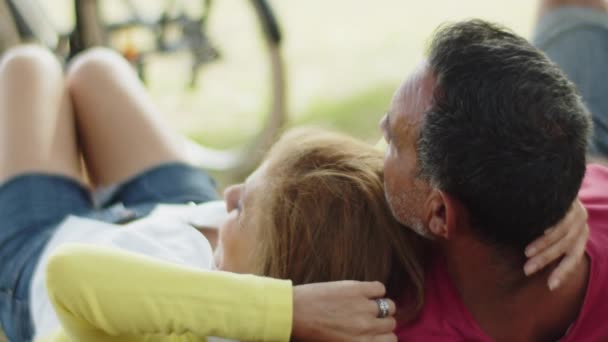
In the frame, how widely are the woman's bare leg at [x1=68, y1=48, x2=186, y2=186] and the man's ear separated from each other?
0.93 meters

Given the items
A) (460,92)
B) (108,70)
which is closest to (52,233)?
(108,70)

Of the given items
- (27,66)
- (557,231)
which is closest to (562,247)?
(557,231)

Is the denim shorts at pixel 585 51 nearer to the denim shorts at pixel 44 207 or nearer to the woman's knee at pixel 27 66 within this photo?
the denim shorts at pixel 44 207

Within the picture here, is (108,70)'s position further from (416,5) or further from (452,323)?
(416,5)

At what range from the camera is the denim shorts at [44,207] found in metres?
1.98

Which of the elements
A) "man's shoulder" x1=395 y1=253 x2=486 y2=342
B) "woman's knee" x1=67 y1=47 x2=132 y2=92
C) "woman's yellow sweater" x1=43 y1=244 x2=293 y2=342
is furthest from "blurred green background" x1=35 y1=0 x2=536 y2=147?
"woman's yellow sweater" x1=43 y1=244 x2=293 y2=342

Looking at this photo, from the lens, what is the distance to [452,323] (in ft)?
5.00

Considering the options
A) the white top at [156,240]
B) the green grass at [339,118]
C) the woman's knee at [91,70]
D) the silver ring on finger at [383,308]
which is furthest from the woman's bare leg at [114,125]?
the green grass at [339,118]

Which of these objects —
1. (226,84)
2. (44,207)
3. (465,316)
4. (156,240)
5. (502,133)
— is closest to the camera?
(502,133)

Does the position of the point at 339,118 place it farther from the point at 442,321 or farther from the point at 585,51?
the point at 442,321

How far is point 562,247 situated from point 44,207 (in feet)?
3.90

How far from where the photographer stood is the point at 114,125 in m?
2.17

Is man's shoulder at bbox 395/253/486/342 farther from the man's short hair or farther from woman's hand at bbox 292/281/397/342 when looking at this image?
the man's short hair

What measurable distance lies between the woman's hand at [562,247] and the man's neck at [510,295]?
31mm
